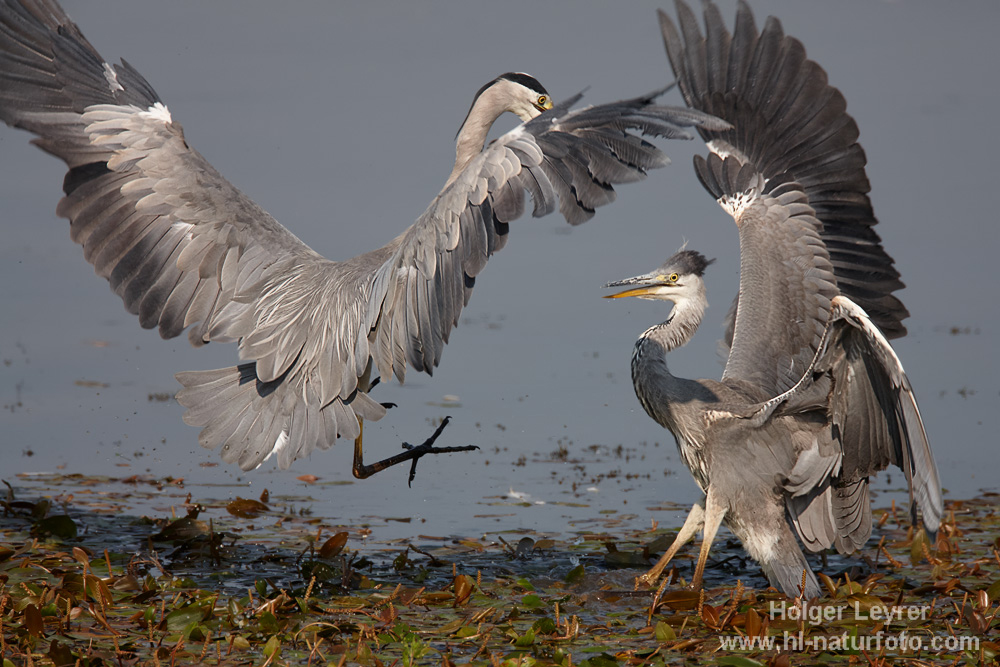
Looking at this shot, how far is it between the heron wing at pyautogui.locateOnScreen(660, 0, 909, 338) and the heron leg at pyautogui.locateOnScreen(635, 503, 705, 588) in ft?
4.63

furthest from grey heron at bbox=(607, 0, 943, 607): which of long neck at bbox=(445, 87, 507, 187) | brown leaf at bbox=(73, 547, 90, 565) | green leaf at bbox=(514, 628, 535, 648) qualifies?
brown leaf at bbox=(73, 547, 90, 565)

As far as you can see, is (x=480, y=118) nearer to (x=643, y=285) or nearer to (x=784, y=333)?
(x=643, y=285)

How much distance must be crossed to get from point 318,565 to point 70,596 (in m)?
0.91

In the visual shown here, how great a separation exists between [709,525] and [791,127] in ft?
7.14

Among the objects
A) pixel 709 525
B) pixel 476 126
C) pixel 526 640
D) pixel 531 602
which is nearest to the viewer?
pixel 526 640

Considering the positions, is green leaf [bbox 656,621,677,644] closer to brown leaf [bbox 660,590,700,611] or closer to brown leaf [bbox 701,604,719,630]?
brown leaf [bbox 701,604,719,630]

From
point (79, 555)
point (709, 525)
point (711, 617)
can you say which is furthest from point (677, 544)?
point (79, 555)

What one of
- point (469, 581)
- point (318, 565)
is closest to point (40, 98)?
point (318, 565)

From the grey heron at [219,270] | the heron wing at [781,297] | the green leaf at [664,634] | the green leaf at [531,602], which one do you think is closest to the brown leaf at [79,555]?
the grey heron at [219,270]

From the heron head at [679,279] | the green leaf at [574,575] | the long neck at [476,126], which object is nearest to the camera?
the green leaf at [574,575]

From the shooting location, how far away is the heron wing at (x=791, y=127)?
5.12 m

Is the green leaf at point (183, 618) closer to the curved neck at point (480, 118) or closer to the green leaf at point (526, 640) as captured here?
the green leaf at point (526, 640)

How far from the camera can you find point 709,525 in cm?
436

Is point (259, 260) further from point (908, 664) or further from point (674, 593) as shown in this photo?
point (908, 664)
